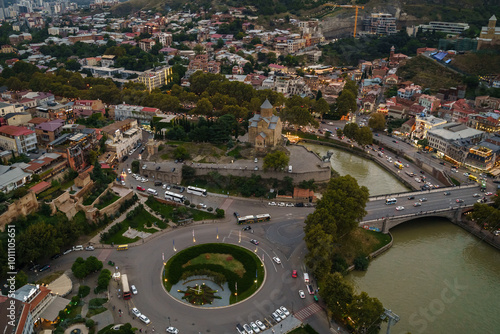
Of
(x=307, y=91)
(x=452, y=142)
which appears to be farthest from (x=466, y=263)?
(x=307, y=91)

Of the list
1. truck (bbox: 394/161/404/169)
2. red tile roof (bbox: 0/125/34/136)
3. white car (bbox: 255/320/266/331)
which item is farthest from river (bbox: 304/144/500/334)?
red tile roof (bbox: 0/125/34/136)

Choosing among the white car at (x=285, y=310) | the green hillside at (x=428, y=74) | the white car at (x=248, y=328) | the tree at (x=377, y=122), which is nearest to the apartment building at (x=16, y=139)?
the white car at (x=248, y=328)

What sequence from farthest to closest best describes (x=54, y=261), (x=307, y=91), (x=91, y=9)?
(x=91, y=9), (x=307, y=91), (x=54, y=261)

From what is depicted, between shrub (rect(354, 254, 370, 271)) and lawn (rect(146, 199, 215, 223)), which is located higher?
lawn (rect(146, 199, 215, 223))

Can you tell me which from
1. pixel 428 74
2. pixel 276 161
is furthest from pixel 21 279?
pixel 428 74

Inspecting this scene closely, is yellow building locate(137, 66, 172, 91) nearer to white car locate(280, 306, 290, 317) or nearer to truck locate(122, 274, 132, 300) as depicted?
truck locate(122, 274, 132, 300)

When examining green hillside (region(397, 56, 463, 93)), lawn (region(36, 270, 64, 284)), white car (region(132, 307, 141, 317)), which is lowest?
white car (region(132, 307, 141, 317))

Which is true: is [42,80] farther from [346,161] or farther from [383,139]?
[383,139]
